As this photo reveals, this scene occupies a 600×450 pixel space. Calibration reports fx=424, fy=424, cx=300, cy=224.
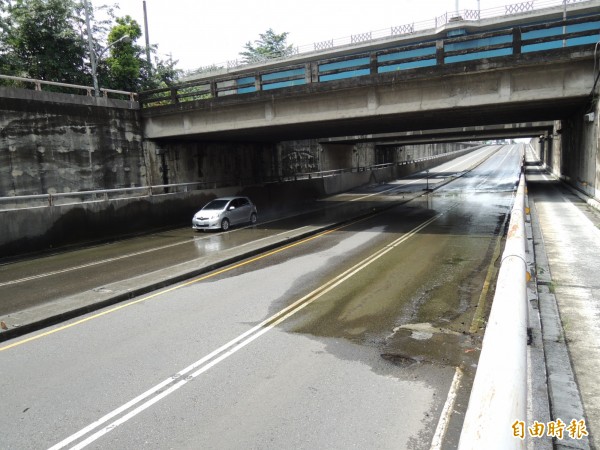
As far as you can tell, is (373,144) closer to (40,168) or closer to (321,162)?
(321,162)

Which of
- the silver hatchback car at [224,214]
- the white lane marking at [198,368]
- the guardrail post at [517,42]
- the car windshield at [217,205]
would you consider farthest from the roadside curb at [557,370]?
the car windshield at [217,205]

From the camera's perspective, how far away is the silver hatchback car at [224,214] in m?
21.1

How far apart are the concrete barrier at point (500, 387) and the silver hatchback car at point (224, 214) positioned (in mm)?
18012

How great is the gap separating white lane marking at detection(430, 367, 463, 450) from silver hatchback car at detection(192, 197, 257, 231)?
1667 centimetres

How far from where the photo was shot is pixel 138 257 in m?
15.3

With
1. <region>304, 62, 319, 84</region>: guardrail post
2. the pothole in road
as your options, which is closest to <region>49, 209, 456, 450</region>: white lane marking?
the pothole in road

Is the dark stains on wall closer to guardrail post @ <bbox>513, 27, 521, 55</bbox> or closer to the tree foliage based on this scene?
the tree foliage

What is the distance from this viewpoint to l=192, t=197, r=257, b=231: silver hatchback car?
21062 millimetres

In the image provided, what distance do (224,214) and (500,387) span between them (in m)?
19.6

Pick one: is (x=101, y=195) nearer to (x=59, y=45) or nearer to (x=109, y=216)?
(x=109, y=216)

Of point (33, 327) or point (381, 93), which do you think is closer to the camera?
point (33, 327)

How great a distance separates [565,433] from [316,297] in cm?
585

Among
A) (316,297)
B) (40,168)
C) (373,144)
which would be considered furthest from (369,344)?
(373,144)

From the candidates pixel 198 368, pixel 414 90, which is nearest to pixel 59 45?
pixel 414 90
